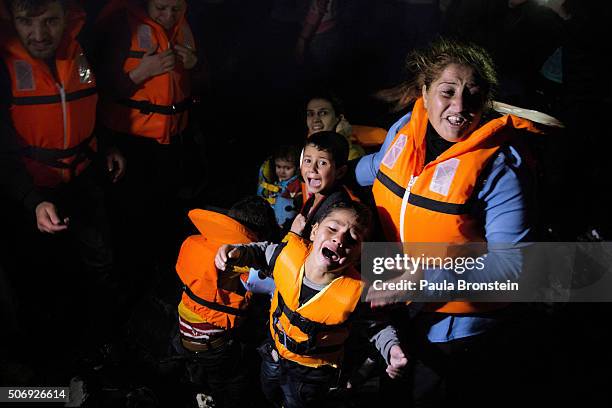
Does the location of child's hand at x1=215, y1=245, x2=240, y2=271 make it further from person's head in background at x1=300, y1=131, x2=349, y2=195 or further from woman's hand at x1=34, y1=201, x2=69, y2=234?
woman's hand at x1=34, y1=201, x2=69, y2=234

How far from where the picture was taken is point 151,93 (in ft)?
9.64

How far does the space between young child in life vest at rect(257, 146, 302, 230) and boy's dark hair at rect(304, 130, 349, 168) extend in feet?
2.43

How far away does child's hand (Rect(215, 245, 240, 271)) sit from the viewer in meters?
2.09

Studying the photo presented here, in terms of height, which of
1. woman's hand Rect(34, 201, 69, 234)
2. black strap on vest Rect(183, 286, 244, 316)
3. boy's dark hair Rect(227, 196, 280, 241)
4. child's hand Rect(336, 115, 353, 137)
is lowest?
black strap on vest Rect(183, 286, 244, 316)

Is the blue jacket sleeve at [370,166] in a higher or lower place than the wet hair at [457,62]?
lower

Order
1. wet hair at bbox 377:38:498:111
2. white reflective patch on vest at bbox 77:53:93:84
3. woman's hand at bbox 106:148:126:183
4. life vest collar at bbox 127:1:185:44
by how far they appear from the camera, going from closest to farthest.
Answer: wet hair at bbox 377:38:498:111
white reflective patch on vest at bbox 77:53:93:84
life vest collar at bbox 127:1:185:44
woman's hand at bbox 106:148:126:183

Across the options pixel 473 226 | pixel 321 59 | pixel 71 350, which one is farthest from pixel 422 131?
pixel 71 350

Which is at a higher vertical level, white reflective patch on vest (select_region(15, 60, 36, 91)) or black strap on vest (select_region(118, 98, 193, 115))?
white reflective patch on vest (select_region(15, 60, 36, 91))

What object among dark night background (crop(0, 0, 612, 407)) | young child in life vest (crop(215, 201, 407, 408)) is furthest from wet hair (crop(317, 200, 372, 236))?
dark night background (crop(0, 0, 612, 407))

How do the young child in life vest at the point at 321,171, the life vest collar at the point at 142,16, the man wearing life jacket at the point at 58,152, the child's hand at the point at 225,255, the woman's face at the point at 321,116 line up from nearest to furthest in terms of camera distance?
1. the child's hand at the point at 225,255
2. the man wearing life jacket at the point at 58,152
3. the young child in life vest at the point at 321,171
4. the life vest collar at the point at 142,16
5. the woman's face at the point at 321,116

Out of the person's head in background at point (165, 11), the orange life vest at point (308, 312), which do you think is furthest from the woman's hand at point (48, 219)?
the person's head in background at point (165, 11)

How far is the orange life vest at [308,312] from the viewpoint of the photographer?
2117mm

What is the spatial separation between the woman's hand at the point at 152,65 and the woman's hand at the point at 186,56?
0.31 ft

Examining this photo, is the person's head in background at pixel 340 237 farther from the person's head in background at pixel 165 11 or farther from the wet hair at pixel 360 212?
the person's head in background at pixel 165 11
